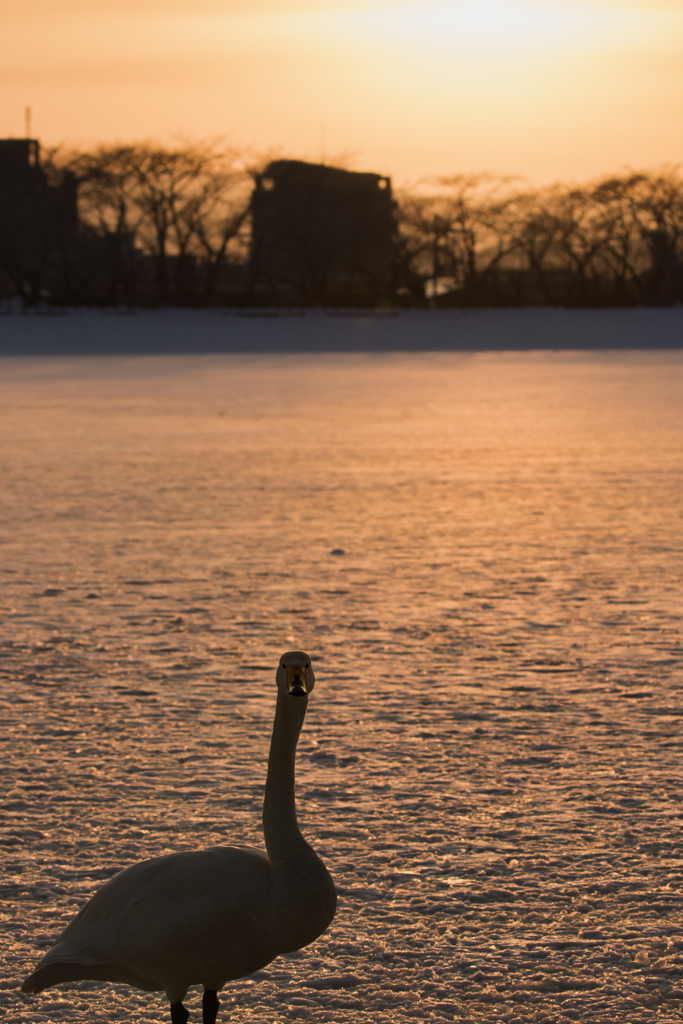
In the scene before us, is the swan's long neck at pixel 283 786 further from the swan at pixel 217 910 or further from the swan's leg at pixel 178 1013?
the swan's leg at pixel 178 1013

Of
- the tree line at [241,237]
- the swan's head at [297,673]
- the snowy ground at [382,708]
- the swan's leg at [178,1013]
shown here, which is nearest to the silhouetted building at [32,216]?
the tree line at [241,237]

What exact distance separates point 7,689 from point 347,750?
5.07ft

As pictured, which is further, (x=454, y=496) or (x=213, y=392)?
(x=213, y=392)

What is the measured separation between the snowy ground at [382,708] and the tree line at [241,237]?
39.2 metres

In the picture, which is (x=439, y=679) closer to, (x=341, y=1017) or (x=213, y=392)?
(x=341, y=1017)

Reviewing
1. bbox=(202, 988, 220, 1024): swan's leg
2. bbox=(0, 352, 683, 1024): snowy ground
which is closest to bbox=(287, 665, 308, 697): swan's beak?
bbox=(202, 988, 220, 1024): swan's leg

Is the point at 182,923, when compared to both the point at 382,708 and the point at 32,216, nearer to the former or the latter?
the point at 382,708

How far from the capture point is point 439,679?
5438mm

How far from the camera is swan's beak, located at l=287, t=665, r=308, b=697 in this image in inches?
88.0

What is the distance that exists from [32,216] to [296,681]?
50.1m

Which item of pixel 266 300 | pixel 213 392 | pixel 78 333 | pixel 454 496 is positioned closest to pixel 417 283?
pixel 266 300

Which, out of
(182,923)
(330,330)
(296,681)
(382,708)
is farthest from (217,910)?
(330,330)

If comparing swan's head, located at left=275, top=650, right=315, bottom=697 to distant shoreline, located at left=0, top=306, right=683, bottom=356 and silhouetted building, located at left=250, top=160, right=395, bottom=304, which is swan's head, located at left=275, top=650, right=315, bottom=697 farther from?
silhouetted building, located at left=250, top=160, right=395, bottom=304

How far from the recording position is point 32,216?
1957 inches
